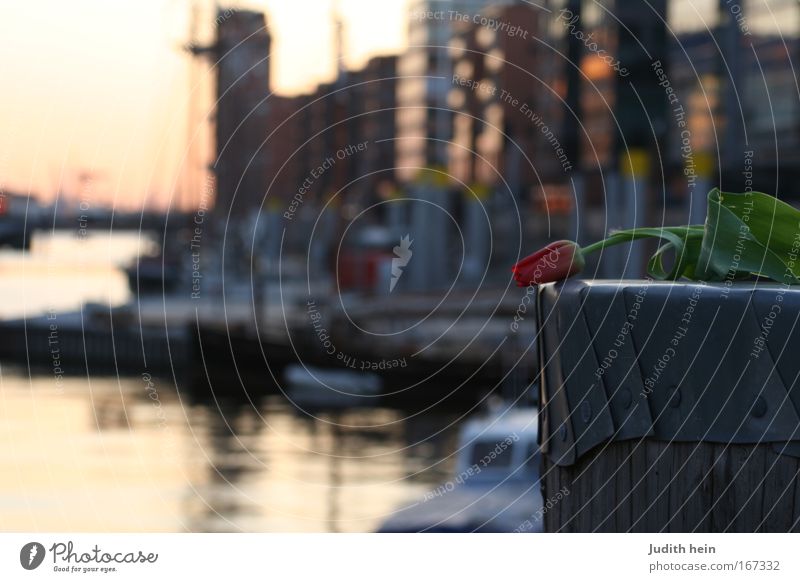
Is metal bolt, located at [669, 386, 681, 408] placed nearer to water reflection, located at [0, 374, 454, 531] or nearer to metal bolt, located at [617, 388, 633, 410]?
metal bolt, located at [617, 388, 633, 410]

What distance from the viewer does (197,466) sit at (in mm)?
51469

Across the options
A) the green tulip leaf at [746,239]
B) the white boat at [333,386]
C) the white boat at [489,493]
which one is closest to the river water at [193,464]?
the white boat at [333,386]

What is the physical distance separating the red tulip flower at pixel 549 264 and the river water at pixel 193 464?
2955 cm

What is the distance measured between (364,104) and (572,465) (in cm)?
8889

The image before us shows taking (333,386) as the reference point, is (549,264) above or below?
above

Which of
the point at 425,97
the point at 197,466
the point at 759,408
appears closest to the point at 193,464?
the point at 197,466

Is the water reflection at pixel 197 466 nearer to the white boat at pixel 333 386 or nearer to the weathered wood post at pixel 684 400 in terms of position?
the white boat at pixel 333 386

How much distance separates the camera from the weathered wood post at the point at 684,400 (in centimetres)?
243

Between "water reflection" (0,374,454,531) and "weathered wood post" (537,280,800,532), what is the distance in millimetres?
30840

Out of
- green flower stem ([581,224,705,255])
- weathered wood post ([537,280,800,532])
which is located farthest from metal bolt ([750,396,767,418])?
green flower stem ([581,224,705,255])

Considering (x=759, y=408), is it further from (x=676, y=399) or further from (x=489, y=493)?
(x=489, y=493)
